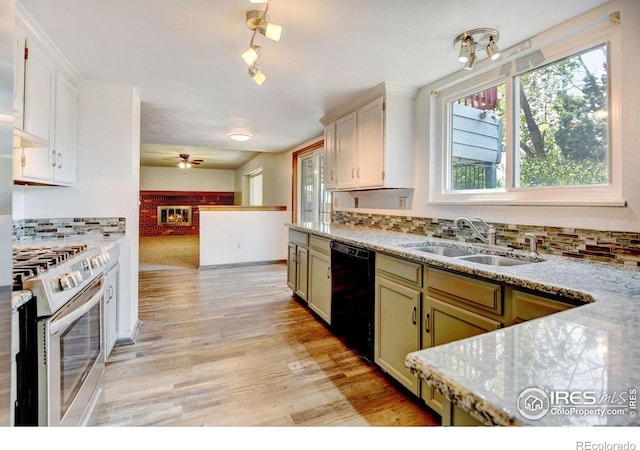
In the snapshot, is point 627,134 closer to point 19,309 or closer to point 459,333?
point 459,333

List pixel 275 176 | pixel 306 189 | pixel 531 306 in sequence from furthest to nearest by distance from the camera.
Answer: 1. pixel 275 176
2. pixel 306 189
3. pixel 531 306

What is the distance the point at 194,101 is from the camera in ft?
10.4

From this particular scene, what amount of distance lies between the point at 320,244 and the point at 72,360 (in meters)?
1.98

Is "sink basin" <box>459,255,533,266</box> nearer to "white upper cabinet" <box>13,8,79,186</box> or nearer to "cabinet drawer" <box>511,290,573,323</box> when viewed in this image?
"cabinet drawer" <box>511,290,573,323</box>

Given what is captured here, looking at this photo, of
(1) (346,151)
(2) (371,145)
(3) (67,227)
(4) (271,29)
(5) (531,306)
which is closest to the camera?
(5) (531,306)

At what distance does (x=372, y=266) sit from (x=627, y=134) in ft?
4.90

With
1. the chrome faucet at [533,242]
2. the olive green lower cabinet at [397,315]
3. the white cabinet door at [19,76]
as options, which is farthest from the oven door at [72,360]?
the chrome faucet at [533,242]

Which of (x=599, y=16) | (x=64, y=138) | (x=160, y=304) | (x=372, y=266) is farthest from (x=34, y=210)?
(x=599, y=16)

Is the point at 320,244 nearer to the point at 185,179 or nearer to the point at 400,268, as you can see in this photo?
the point at 400,268

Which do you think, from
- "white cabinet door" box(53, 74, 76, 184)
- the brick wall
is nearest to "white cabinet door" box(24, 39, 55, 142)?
"white cabinet door" box(53, 74, 76, 184)

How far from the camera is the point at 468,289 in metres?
1.51

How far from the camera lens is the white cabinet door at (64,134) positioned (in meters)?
2.23

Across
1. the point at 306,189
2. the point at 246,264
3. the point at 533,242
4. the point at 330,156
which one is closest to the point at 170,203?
the point at 246,264

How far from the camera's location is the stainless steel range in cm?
116
